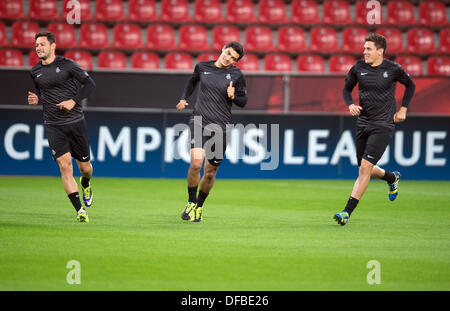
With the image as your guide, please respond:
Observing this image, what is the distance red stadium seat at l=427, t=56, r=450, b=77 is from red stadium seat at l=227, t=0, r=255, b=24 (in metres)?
5.01

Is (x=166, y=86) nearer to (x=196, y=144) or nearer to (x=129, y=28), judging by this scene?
(x=129, y=28)

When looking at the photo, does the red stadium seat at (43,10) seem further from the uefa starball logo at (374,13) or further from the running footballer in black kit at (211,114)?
the running footballer in black kit at (211,114)

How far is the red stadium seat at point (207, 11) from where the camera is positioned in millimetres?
20469

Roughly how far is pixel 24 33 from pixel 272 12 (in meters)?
6.86

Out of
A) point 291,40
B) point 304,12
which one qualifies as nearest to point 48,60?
point 291,40

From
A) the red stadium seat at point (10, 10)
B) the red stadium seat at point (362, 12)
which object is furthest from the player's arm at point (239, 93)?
the red stadium seat at point (362, 12)

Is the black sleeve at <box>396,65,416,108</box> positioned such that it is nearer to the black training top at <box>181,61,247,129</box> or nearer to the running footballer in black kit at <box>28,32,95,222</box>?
the black training top at <box>181,61,247,129</box>

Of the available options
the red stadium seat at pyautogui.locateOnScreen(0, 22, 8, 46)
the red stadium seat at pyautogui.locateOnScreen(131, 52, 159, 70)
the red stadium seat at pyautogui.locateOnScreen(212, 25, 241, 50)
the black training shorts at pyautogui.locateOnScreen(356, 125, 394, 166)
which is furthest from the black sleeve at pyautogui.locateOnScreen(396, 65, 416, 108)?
the red stadium seat at pyautogui.locateOnScreen(0, 22, 8, 46)

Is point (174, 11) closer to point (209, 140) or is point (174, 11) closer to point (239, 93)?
point (239, 93)

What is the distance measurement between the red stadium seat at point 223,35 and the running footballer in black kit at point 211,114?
1002cm

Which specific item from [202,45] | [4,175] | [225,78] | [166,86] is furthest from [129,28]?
[225,78]

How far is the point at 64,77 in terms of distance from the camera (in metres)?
9.13

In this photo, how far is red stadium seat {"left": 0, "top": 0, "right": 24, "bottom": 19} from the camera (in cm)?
1981

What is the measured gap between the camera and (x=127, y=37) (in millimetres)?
19500
